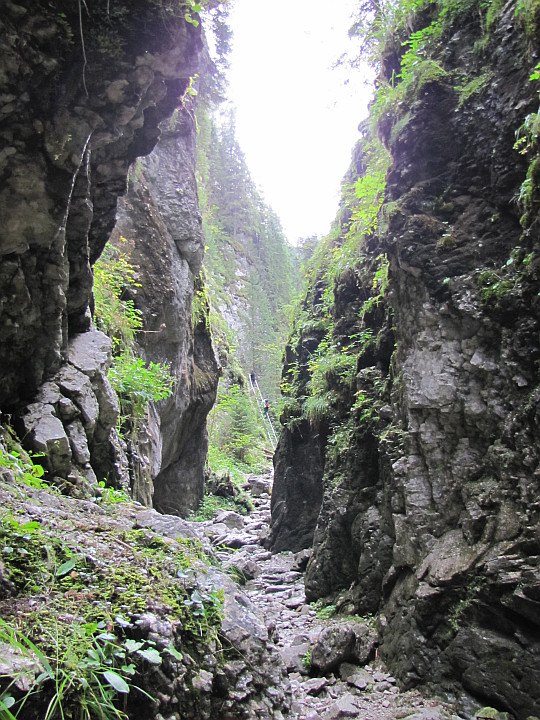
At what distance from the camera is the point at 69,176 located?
4.25 m

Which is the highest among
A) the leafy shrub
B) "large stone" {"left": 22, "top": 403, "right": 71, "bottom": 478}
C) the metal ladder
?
the metal ladder

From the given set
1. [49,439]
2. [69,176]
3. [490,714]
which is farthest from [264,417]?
[69,176]

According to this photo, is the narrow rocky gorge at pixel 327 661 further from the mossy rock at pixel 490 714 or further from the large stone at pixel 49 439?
the large stone at pixel 49 439

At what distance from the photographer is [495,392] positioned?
18.8ft

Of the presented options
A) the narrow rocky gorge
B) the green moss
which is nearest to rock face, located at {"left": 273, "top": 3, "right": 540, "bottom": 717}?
the green moss

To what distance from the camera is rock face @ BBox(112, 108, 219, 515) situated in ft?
33.6

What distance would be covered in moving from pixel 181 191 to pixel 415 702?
12.3 metres

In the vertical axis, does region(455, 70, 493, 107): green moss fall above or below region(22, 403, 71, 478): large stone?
above

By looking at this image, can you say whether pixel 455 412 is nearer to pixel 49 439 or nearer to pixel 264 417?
pixel 49 439

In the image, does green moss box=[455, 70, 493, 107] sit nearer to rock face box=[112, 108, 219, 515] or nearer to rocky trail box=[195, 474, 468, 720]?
rock face box=[112, 108, 219, 515]

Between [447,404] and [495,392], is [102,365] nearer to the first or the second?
[447,404]

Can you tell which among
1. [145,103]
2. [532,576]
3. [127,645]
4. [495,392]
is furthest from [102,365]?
[532,576]

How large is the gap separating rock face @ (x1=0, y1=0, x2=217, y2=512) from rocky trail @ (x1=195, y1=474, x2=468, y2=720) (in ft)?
7.75

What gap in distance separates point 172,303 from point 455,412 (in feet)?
23.9
